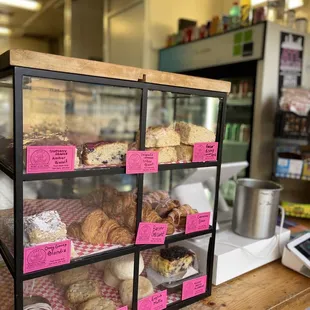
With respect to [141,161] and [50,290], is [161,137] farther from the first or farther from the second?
[50,290]

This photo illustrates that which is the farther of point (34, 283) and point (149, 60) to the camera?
point (149, 60)

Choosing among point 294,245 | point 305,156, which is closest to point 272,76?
point 305,156

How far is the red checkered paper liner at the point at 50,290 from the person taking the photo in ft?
2.82

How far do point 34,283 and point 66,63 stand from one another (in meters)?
0.61

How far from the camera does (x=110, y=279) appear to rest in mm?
1003

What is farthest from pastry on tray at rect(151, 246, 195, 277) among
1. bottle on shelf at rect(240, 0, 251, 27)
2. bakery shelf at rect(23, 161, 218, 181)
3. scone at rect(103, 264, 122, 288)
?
bottle on shelf at rect(240, 0, 251, 27)

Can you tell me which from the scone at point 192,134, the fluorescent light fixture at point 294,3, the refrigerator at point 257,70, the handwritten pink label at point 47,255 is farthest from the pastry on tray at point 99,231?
the fluorescent light fixture at point 294,3

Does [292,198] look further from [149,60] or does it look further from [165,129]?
[149,60]

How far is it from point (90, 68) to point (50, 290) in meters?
0.67

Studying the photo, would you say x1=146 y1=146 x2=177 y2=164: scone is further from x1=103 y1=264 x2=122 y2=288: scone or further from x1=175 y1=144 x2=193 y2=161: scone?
x1=103 y1=264 x2=122 y2=288: scone

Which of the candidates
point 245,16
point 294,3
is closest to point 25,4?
point 245,16

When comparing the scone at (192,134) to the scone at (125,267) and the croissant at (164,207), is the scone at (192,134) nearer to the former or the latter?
the croissant at (164,207)

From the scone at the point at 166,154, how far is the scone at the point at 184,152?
2cm

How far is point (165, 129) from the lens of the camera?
1001 mm
